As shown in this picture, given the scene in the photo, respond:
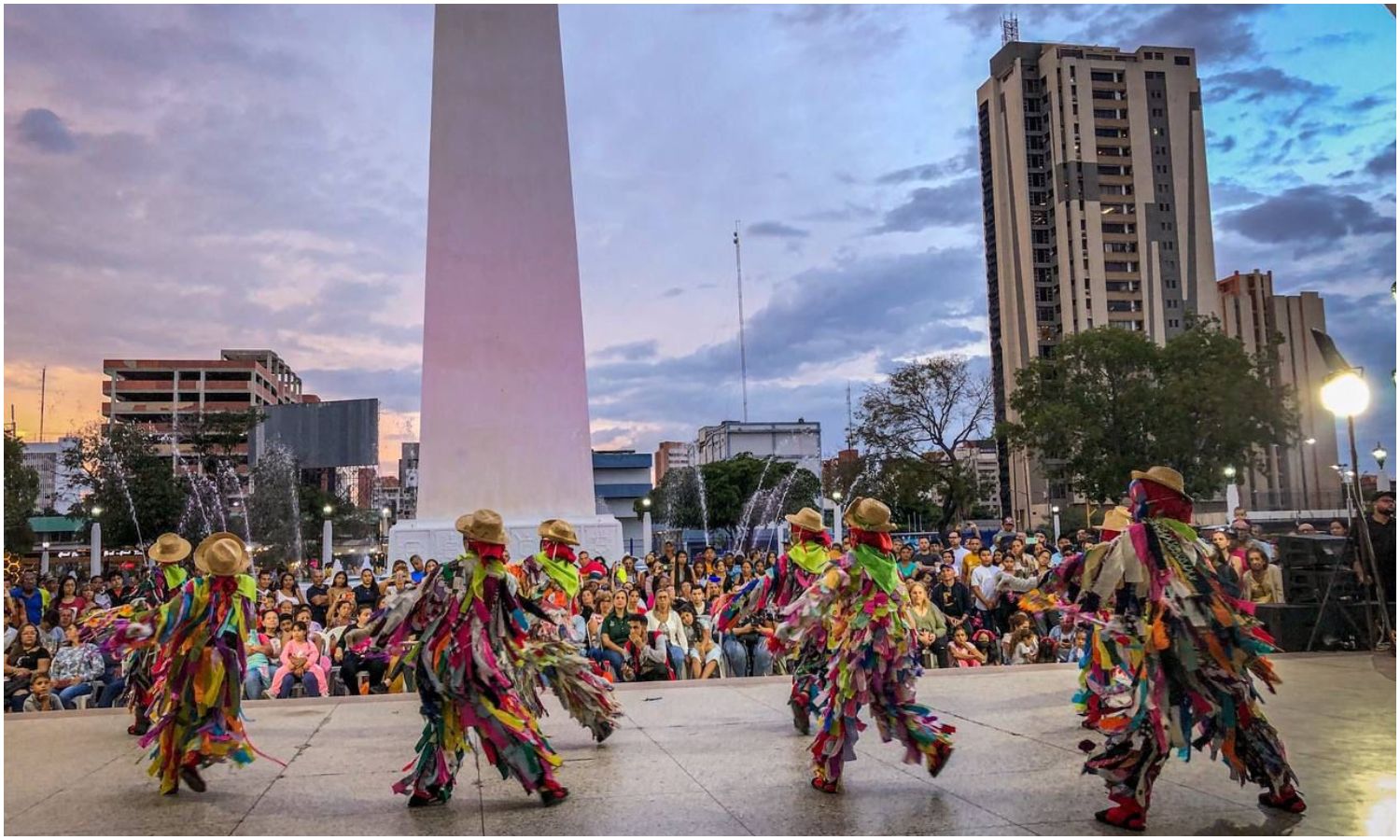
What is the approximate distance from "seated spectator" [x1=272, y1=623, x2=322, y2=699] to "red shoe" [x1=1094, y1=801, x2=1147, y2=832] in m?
7.44

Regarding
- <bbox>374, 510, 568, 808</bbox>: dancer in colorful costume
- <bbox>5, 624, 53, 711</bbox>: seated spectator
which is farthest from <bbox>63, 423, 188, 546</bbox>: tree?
<bbox>374, 510, 568, 808</bbox>: dancer in colorful costume

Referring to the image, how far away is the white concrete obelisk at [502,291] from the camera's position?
62.2 feet

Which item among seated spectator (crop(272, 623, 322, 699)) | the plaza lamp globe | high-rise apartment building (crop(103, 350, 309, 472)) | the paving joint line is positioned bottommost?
the paving joint line

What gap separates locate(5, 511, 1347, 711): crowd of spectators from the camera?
33.0 feet

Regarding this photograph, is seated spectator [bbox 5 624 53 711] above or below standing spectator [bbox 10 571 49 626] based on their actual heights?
below

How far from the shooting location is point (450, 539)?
18.2 meters

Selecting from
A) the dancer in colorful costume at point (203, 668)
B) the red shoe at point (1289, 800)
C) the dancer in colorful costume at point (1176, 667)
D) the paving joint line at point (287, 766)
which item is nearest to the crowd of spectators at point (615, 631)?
the paving joint line at point (287, 766)

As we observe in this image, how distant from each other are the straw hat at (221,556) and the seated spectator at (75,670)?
4.32m

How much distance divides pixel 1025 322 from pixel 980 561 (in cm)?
7750

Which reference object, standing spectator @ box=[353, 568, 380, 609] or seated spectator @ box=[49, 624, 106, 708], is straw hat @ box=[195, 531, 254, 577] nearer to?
seated spectator @ box=[49, 624, 106, 708]

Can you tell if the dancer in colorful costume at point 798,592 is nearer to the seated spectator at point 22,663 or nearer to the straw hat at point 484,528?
the straw hat at point 484,528

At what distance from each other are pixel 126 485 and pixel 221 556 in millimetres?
43764

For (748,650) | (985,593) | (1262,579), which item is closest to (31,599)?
(748,650)

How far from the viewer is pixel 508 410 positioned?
19078mm
